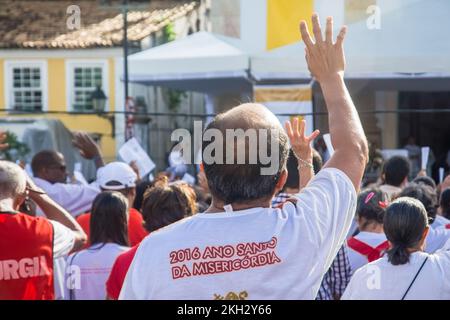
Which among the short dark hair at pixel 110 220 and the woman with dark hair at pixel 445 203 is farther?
the woman with dark hair at pixel 445 203

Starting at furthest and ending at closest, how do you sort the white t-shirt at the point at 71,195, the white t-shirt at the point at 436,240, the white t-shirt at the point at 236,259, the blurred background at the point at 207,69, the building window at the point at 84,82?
1. the building window at the point at 84,82
2. the blurred background at the point at 207,69
3. the white t-shirt at the point at 71,195
4. the white t-shirt at the point at 436,240
5. the white t-shirt at the point at 236,259

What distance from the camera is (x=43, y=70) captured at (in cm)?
2586

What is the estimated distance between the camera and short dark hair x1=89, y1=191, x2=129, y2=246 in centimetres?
489

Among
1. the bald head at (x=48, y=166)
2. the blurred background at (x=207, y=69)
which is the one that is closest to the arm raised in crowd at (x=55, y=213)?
the bald head at (x=48, y=166)

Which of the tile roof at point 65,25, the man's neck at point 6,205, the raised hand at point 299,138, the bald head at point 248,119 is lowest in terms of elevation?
the man's neck at point 6,205

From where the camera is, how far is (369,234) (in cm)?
507

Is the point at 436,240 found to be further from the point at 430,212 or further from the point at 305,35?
the point at 305,35

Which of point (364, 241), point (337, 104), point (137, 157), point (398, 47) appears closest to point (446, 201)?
point (364, 241)

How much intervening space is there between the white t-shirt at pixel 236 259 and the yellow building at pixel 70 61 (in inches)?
→ 862

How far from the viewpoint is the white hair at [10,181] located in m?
4.06

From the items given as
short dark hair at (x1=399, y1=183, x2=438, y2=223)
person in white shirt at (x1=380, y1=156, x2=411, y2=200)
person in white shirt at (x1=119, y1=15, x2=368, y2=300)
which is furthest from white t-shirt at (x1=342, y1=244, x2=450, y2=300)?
person in white shirt at (x1=380, y1=156, x2=411, y2=200)

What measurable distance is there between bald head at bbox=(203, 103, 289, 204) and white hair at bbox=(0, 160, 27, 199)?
5.66 ft

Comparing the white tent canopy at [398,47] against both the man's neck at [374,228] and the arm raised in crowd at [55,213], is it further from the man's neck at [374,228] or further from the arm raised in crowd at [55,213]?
the arm raised in crowd at [55,213]

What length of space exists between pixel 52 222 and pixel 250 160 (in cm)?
189
